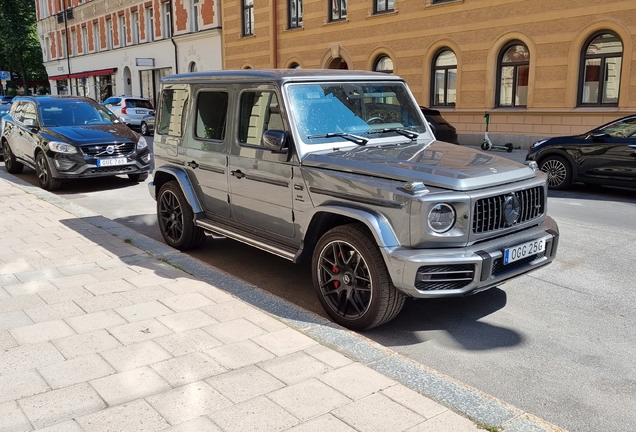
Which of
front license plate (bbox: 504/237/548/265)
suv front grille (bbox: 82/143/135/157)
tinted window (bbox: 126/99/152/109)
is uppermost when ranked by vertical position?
tinted window (bbox: 126/99/152/109)

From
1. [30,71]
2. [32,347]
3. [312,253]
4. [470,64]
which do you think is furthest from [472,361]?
[30,71]

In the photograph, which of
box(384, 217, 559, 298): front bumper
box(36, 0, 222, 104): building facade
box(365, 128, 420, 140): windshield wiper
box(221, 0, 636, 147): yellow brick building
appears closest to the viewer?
box(384, 217, 559, 298): front bumper

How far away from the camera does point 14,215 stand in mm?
8453

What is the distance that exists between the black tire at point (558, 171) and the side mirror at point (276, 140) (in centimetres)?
773

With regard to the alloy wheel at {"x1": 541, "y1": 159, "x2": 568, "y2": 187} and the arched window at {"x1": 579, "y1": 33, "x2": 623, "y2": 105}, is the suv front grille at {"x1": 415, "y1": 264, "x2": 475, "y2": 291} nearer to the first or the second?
the alloy wheel at {"x1": 541, "y1": 159, "x2": 568, "y2": 187}

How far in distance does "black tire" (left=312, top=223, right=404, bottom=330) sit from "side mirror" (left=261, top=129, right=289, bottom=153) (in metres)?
0.83

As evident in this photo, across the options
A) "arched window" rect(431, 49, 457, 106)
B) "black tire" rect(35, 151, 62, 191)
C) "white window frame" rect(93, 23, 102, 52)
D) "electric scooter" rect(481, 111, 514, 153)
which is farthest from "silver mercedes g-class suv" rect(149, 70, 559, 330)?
"white window frame" rect(93, 23, 102, 52)

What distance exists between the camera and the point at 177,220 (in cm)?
656

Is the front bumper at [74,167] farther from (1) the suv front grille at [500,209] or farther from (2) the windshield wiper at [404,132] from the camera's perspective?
(1) the suv front grille at [500,209]

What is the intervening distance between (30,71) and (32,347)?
223 feet

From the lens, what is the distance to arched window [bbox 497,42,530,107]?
60.1 feet

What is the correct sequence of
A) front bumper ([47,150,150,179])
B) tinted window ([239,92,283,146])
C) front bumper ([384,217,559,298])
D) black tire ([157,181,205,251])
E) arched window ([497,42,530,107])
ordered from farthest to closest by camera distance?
arched window ([497,42,530,107]) < front bumper ([47,150,150,179]) < black tire ([157,181,205,251]) < tinted window ([239,92,283,146]) < front bumper ([384,217,559,298])

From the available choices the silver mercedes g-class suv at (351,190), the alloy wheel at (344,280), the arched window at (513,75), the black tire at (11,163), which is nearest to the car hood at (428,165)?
the silver mercedes g-class suv at (351,190)

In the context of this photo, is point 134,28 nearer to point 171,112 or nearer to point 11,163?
point 11,163
